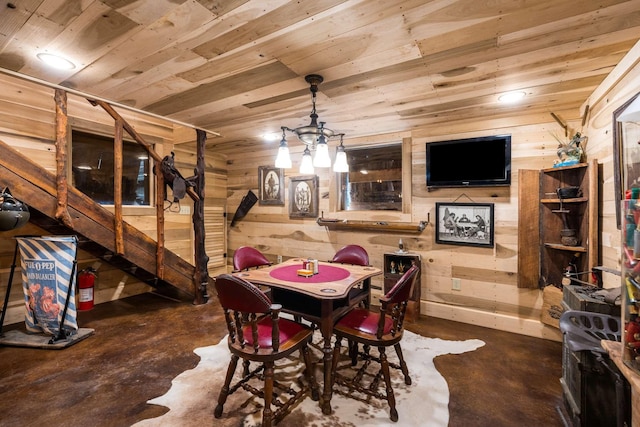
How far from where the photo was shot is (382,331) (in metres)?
2.00

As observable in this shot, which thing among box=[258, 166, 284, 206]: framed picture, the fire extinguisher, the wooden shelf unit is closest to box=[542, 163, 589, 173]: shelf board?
the wooden shelf unit

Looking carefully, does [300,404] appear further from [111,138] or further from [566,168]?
[111,138]

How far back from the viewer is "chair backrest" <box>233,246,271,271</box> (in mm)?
3025

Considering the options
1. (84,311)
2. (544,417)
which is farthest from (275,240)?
(544,417)

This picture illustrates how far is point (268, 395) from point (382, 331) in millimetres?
825

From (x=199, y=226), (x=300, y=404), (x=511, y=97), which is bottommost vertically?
(x=300, y=404)

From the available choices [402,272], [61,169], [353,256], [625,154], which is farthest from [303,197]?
[625,154]

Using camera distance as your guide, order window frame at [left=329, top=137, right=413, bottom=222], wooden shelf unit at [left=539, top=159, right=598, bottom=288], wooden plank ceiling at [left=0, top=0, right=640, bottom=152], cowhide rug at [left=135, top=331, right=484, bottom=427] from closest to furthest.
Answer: wooden plank ceiling at [left=0, top=0, right=640, bottom=152] → cowhide rug at [left=135, top=331, right=484, bottom=427] → wooden shelf unit at [left=539, top=159, right=598, bottom=288] → window frame at [left=329, top=137, right=413, bottom=222]

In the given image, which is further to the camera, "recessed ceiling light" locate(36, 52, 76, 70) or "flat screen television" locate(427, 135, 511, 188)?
"flat screen television" locate(427, 135, 511, 188)

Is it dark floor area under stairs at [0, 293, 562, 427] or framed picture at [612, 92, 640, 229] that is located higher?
framed picture at [612, 92, 640, 229]

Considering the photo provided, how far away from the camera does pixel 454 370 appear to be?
2.49 meters

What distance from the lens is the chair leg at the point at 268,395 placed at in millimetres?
1740

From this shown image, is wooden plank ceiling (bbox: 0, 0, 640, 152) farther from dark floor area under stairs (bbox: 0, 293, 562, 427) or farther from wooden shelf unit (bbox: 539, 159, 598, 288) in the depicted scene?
dark floor area under stairs (bbox: 0, 293, 562, 427)

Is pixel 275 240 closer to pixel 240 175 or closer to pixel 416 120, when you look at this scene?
pixel 240 175
